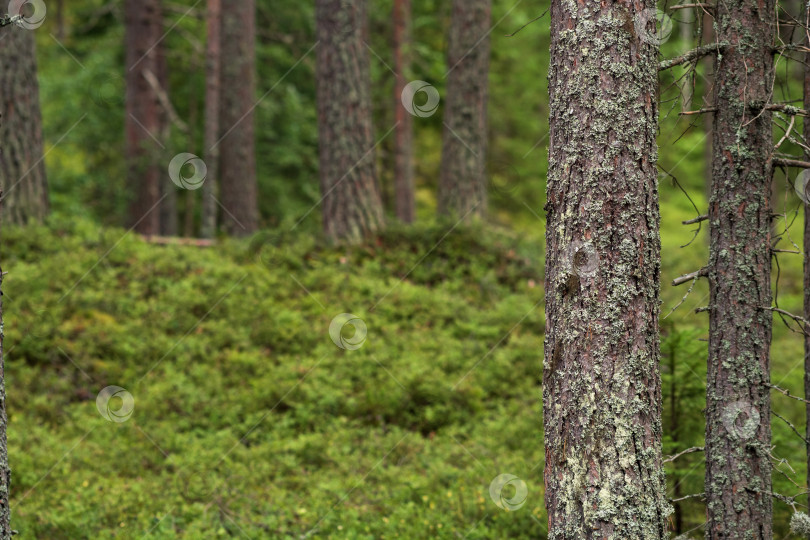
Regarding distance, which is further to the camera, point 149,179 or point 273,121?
point 273,121

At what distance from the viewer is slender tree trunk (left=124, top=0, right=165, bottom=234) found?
14797 millimetres

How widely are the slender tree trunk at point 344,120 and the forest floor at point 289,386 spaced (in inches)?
23.8

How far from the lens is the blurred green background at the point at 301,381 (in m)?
5.69

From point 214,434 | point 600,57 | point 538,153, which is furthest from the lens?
point 538,153

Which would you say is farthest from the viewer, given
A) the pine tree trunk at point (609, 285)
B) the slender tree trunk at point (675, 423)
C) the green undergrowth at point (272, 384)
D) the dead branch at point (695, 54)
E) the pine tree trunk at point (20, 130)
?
the pine tree trunk at point (20, 130)

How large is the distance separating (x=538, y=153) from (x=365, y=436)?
52.2ft

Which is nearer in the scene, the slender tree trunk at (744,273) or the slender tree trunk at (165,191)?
the slender tree trunk at (744,273)

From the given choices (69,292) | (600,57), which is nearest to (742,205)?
(600,57)

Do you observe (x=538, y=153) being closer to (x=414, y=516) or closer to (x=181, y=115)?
(x=181, y=115)

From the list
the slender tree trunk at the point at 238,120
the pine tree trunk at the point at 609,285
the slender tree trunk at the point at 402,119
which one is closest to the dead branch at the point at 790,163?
the pine tree trunk at the point at 609,285

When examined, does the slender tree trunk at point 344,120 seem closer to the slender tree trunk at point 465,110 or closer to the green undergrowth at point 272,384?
the green undergrowth at point 272,384

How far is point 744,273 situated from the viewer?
4.30 m

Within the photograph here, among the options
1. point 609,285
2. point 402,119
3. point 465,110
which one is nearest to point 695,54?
point 609,285

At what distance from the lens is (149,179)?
605 inches
